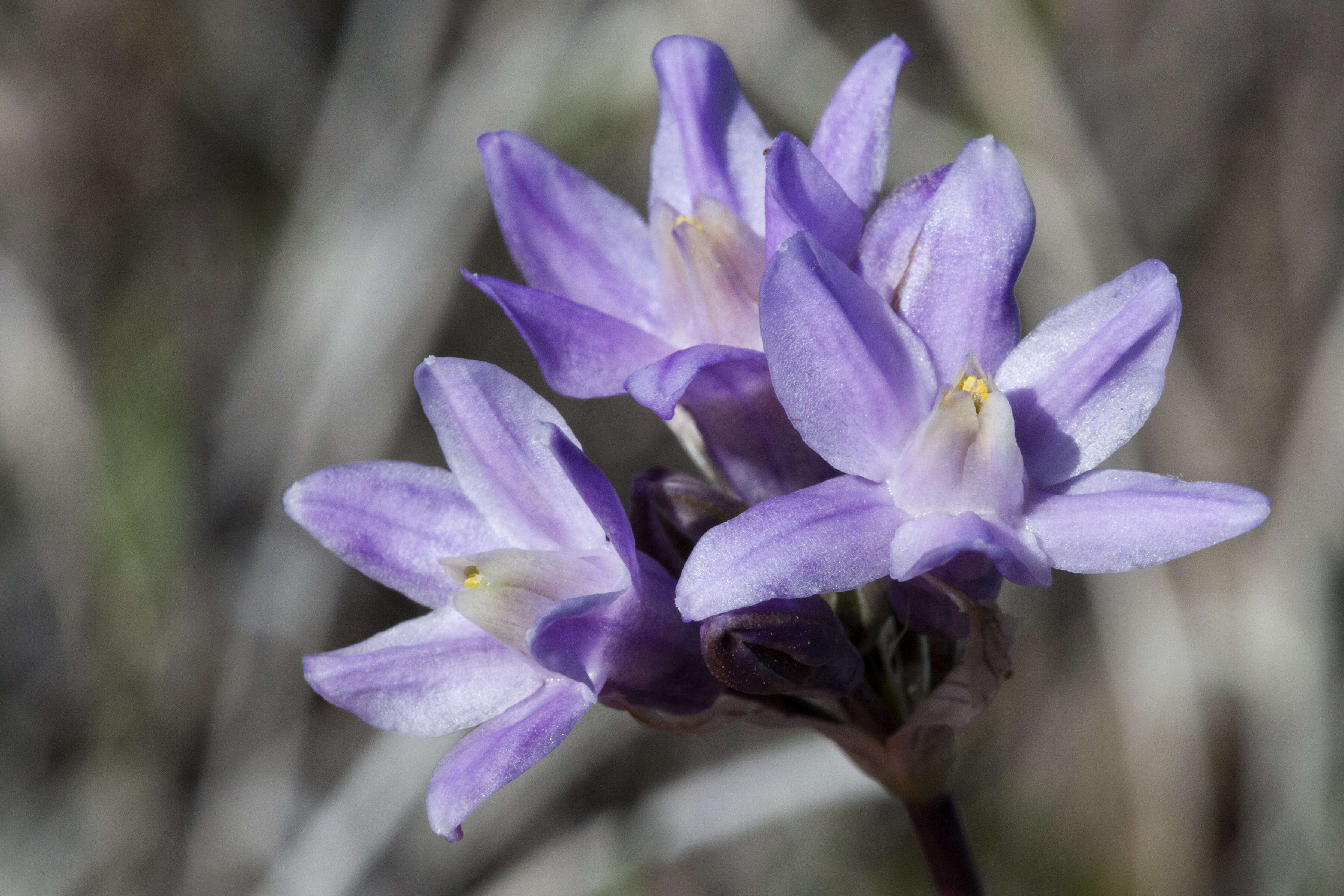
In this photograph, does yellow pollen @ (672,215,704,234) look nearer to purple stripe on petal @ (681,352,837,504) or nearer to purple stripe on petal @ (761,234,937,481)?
purple stripe on petal @ (681,352,837,504)

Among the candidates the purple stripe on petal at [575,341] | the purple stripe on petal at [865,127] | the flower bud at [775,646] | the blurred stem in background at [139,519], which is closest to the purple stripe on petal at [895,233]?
the purple stripe on petal at [865,127]

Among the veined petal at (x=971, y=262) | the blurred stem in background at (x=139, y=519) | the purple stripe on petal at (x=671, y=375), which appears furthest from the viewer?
the blurred stem in background at (x=139, y=519)

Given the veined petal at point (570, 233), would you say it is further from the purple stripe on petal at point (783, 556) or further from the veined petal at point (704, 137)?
the purple stripe on petal at point (783, 556)

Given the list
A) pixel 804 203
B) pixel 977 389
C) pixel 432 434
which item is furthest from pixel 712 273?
pixel 432 434

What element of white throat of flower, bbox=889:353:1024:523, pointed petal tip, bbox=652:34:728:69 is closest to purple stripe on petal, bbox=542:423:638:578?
white throat of flower, bbox=889:353:1024:523

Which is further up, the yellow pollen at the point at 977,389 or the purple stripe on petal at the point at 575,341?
the purple stripe on petal at the point at 575,341
